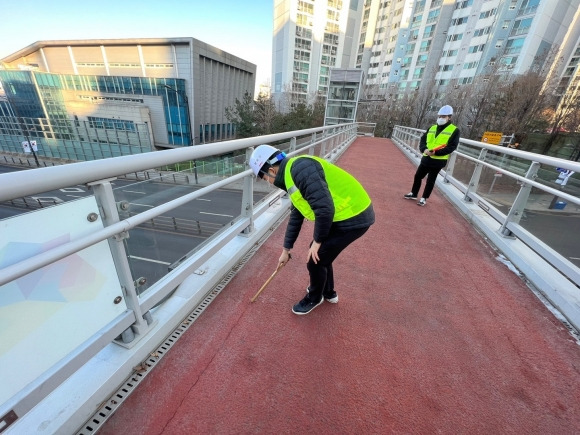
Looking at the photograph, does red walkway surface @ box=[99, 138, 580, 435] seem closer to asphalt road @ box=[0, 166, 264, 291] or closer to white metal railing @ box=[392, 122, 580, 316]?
white metal railing @ box=[392, 122, 580, 316]

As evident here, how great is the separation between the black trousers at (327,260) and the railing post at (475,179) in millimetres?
3773

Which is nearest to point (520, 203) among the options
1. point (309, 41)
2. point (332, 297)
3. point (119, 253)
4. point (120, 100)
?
point (332, 297)

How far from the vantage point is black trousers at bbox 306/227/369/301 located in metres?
1.84

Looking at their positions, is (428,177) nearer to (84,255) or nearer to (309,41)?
(84,255)

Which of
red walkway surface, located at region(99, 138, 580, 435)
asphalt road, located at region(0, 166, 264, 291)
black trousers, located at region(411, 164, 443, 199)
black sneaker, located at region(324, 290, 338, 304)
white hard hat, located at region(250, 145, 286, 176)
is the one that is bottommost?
red walkway surface, located at region(99, 138, 580, 435)

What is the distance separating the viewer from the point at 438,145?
427cm

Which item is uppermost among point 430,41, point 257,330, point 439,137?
point 430,41

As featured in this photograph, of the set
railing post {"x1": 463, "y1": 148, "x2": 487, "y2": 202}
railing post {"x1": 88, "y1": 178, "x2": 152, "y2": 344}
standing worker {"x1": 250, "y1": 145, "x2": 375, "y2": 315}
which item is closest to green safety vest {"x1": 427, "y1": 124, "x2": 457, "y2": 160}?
railing post {"x1": 463, "y1": 148, "x2": 487, "y2": 202}

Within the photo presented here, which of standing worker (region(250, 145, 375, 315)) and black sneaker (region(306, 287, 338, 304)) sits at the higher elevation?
standing worker (region(250, 145, 375, 315))

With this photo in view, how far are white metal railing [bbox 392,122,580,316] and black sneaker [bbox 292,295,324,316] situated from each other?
6.89 feet

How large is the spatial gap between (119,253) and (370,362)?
1.69m

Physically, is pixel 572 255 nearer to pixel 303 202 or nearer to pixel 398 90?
pixel 303 202

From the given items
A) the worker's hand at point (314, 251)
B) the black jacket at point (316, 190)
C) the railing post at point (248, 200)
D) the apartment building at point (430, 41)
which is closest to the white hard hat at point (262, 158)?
the black jacket at point (316, 190)

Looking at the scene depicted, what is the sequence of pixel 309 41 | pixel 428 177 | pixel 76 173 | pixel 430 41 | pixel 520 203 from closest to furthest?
pixel 76 173 < pixel 520 203 < pixel 428 177 < pixel 430 41 < pixel 309 41
